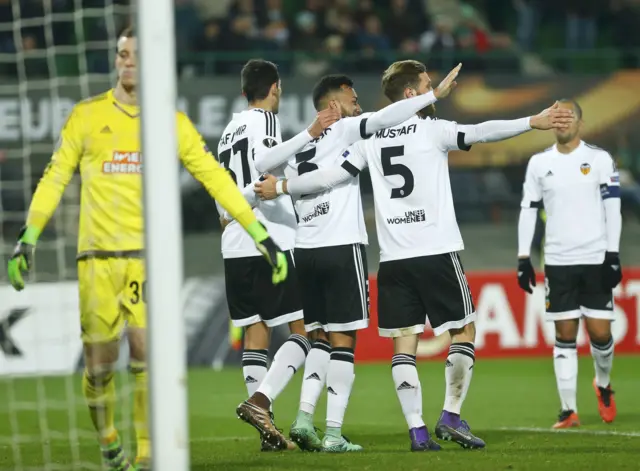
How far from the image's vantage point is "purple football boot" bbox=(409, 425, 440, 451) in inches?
275

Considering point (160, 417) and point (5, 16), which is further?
point (5, 16)

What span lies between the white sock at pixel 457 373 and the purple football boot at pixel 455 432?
5cm

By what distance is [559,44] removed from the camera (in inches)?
753

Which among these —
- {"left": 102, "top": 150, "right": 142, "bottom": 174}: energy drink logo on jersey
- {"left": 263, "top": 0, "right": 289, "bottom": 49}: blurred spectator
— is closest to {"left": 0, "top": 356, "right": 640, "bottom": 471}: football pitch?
{"left": 102, "top": 150, "right": 142, "bottom": 174}: energy drink logo on jersey

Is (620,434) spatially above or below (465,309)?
below

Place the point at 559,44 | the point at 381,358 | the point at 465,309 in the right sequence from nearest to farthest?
1. the point at 465,309
2. the point at 381,358
3. the point at 559,44

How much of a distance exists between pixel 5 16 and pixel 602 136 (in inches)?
328

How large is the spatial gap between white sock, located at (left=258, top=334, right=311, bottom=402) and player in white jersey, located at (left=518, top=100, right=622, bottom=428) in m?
2.13

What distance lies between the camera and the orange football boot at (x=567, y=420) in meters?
8.66

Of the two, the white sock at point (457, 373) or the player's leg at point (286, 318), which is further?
the player's leg at point (286, 318)

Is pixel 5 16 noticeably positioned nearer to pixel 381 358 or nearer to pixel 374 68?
pixel 374 68

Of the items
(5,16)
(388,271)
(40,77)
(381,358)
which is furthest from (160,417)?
(5,16)

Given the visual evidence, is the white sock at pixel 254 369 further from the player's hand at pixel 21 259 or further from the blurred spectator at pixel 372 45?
the blurred spectator at pixel 372 45

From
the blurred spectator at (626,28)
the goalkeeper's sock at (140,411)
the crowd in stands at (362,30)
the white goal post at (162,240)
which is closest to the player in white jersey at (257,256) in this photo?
the goalkeeper's sock at (140,411)
